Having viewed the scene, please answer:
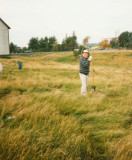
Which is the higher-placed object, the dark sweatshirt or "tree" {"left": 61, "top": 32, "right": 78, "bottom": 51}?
"tree" {"left": 61, "top": 32, "right": 78, "bottom": 51}

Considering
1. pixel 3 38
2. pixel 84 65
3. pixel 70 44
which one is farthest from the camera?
pixel 70 44

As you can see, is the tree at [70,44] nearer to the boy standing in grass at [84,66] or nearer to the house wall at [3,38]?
the house wall at [3,38]

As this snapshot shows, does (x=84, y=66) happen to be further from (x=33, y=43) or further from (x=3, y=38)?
(x=33, y=43)

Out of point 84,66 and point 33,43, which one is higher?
point 33,43

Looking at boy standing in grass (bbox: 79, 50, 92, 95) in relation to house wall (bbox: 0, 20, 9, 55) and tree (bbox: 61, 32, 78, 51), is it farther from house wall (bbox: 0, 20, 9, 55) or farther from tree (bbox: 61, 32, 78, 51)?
tree (bbox: 61, 32, 78, 51)

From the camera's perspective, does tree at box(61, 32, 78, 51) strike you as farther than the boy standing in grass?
Yes

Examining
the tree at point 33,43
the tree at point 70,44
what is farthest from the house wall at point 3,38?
the tree at point 33,43

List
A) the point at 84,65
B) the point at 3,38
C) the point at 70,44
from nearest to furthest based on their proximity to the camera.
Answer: the point at 84,65 → the point at 3,38 → the point at 70,44

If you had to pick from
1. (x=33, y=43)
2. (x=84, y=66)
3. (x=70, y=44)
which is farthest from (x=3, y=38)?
(x=33, y=43)

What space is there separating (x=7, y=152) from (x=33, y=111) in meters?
1.34

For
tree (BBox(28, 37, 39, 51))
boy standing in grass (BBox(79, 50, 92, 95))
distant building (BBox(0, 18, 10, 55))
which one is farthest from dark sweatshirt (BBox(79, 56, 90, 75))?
tree (BBox(28, 37, 39, 51))

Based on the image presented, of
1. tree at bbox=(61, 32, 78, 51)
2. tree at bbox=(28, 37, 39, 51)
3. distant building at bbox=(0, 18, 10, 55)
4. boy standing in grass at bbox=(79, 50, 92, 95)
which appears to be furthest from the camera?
tree at bbox=(28, 37, 39, 51)

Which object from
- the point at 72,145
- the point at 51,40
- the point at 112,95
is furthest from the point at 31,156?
the point at 51,40

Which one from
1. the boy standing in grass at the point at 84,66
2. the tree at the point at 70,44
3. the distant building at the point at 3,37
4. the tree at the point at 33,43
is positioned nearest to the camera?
the boy standing in grass at the point at 84,66
